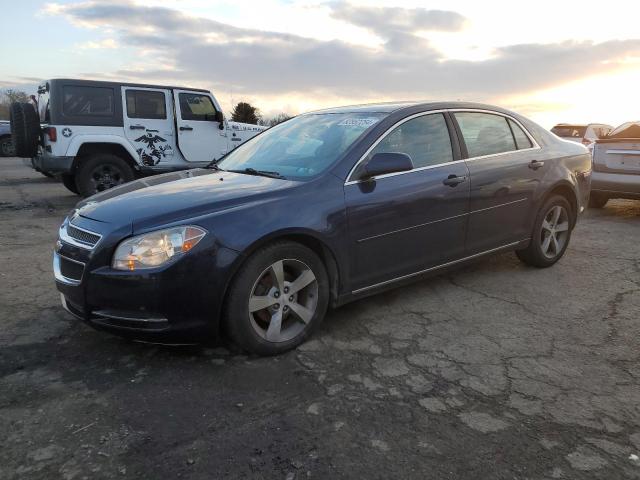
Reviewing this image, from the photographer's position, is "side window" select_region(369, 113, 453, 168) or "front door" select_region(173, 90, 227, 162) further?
"front door" select_region(173, 90, 227, 162)

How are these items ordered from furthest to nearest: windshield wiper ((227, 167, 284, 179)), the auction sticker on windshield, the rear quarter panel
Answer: the rear quarter panel → the auction sticker on windshield → windshield wiper ((227, 167, 284, 179))

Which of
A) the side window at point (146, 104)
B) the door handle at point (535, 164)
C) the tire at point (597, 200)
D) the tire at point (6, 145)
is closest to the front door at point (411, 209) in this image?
the door handle at point (535, 164)

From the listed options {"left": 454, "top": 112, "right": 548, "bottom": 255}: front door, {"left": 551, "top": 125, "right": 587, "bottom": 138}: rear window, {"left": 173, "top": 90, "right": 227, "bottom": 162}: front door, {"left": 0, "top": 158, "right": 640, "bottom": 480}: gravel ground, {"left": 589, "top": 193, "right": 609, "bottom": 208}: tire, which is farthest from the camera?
{"left": 551, "top": 125, "right": 587, "bottom": 138}: rear window

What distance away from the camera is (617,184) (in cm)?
→ 770

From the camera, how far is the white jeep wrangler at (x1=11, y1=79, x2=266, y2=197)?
8.71 meters

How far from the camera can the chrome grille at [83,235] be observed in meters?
3.05

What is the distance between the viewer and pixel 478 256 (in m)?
4.46

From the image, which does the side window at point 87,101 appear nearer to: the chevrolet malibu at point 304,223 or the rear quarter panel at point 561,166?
the chevrolet malibu at point 304,223

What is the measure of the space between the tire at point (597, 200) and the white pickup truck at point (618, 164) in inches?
12.1

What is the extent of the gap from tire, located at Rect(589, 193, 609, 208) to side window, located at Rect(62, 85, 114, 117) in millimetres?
8242

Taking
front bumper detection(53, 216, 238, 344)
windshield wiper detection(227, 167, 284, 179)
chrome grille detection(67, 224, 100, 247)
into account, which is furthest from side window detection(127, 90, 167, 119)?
front bumper detection(53, 216, 238, 344)

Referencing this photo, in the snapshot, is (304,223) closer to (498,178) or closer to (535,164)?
(498,178)

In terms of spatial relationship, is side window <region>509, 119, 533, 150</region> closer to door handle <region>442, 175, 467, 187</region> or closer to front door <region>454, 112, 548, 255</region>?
front door <region>454, 112, 548, 255</region>

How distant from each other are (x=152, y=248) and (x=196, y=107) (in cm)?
757
